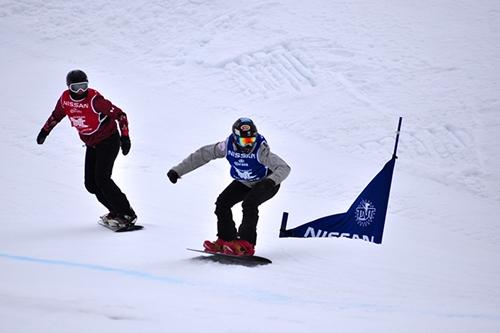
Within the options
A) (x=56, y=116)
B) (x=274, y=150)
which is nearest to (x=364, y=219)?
(x=56, y=116)

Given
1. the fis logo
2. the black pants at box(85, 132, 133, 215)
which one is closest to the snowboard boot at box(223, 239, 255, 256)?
the fis logo

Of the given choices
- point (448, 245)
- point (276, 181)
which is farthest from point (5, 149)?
point (448, 245)

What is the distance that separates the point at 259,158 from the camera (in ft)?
21.4

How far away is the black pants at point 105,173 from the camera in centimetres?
757

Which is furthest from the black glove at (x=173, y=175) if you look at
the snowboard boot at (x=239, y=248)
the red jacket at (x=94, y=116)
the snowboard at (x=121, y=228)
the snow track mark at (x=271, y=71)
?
the snow track mark at (x=271, y=71)

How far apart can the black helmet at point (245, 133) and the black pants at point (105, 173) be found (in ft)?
5.84

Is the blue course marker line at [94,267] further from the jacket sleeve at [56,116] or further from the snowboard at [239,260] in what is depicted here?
the jacket sleeve at [56,116]

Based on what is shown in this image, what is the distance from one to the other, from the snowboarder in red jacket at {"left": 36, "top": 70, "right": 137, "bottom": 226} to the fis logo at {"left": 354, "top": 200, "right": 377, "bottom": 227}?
254cm

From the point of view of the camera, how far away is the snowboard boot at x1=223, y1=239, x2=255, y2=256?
6.38 m

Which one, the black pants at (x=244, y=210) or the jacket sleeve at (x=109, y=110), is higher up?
the jacket sleeve at (x=109, y=110)

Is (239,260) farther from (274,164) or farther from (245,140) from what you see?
(245,140)

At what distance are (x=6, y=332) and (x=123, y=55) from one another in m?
13.5

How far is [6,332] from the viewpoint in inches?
148

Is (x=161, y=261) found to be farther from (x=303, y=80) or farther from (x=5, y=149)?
(x=303, y=80)
